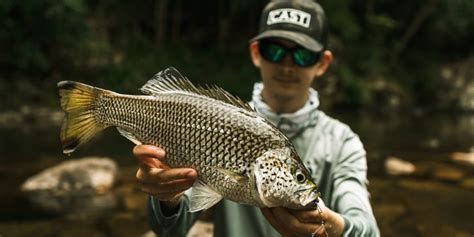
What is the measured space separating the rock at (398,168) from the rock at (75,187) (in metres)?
5.47

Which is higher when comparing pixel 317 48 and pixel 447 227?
pixel 317 48

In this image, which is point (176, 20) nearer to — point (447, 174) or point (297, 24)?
point (447, 174)

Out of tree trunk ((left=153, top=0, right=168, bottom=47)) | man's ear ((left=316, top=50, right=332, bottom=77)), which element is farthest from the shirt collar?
tree trunk ((left=153, top=0, right=168, bottom=47))

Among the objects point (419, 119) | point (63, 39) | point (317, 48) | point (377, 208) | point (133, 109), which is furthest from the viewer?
point (419, 119)

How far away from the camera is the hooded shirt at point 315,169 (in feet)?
9.05

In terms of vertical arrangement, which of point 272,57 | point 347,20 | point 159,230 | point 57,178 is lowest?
point 57,178

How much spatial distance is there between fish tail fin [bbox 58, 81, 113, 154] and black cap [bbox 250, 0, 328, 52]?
1275 millimetres

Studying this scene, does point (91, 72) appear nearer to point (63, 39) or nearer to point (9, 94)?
point (63, 39)

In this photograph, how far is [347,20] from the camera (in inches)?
974

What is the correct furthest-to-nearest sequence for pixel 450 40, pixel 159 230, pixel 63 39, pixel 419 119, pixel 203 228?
pixel 450 40 → pixel 419 119 → pixel 63 39 → pixel 203 228 → pixel 159 230

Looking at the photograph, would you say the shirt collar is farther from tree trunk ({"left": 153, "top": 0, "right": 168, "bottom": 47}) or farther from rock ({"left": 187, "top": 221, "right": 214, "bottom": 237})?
tree trunk ({"left": 153, "top": 0, "right": 168, "bottom": 47})

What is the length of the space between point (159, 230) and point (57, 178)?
603 centimetres

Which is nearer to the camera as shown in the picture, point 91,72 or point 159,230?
point 159,230

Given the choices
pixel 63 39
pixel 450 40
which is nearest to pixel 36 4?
pixel 63 39
